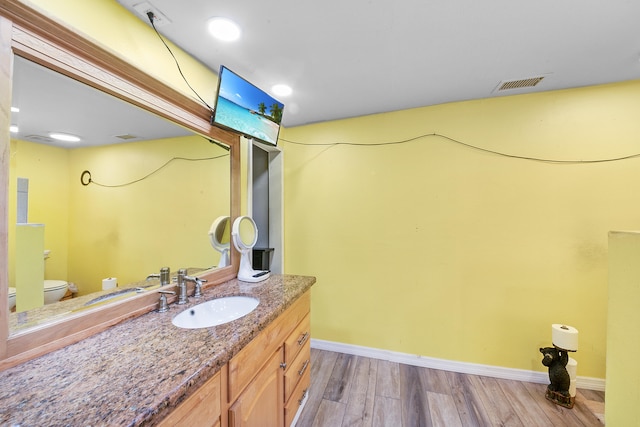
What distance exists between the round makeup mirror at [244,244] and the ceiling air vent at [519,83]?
2279 millimetres

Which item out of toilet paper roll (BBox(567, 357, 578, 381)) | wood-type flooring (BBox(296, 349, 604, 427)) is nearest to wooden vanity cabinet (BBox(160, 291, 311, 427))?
wood-type flooring (BBox(296, 349, 604, 427))

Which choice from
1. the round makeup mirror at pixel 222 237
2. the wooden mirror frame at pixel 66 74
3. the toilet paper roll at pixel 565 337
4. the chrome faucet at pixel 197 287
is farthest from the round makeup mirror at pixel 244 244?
the toilet paper roll at pixel 565 337

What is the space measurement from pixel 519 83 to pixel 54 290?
10.2 feet

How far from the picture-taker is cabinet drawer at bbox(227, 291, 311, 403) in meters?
0.92

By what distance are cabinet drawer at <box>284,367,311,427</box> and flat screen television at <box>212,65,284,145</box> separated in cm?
173

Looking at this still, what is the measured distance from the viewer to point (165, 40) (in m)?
1.35

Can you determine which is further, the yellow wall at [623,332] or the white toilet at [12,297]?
the yellow wall at [623,332]

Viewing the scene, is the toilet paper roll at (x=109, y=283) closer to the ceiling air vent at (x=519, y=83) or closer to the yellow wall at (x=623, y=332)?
the yellow wall at (x=623, y=332)

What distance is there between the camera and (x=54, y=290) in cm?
97

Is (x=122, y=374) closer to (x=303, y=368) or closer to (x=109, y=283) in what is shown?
(x=109, y=283)

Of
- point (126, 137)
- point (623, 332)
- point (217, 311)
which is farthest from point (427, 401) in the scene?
point (126, 137)

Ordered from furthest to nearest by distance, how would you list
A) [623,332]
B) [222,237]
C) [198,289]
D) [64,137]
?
[222,237] < [198,289] < [623,332] < [64,137]

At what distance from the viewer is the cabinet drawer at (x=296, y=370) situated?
137 cm

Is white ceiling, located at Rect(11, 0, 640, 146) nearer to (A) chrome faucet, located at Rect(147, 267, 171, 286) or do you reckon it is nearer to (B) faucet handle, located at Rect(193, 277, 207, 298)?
(A) chrome faucet, located at Rect(147, 267, 171, 286)
